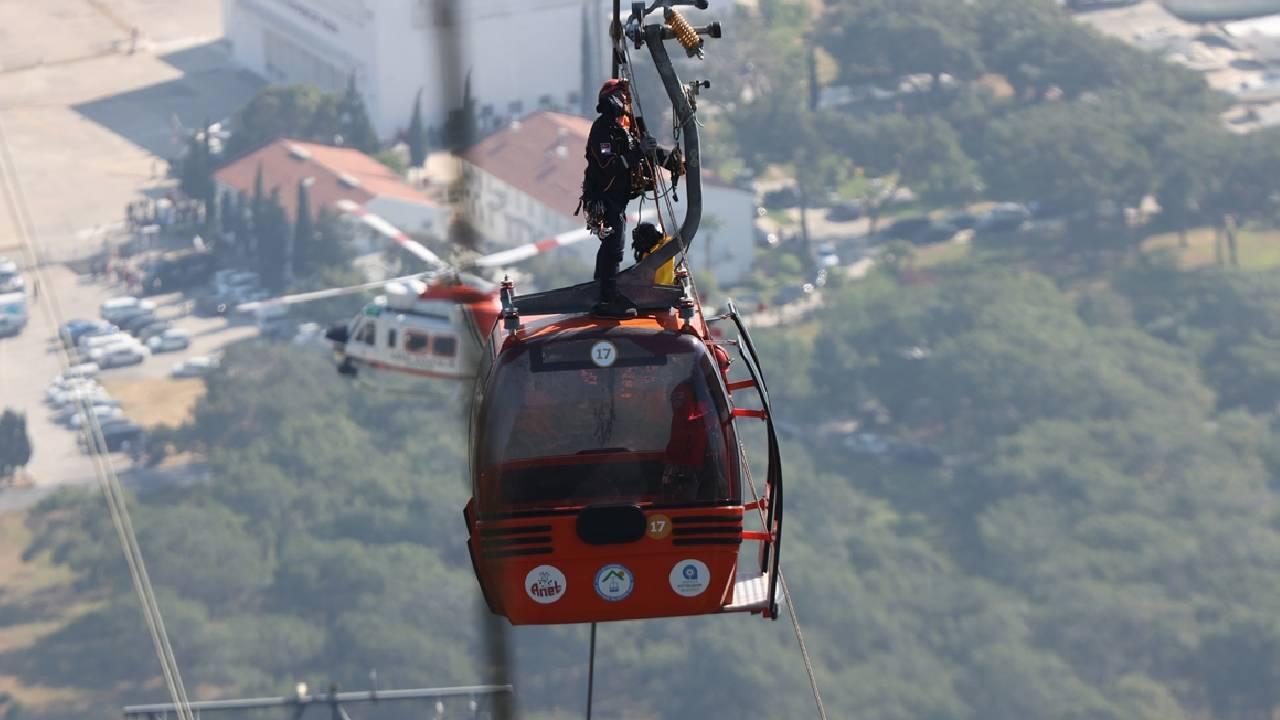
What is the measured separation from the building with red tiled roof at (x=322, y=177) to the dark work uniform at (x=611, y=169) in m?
94.8

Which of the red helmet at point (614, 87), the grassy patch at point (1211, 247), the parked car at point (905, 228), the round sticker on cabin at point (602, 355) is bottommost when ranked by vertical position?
the grassy patch at point (1211, 247)

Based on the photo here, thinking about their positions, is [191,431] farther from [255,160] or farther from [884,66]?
[884,66]

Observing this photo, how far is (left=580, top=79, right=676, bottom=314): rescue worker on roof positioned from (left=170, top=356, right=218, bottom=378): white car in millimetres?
90054

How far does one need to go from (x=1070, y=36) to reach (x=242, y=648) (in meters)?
71.0

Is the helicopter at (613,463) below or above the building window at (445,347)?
above

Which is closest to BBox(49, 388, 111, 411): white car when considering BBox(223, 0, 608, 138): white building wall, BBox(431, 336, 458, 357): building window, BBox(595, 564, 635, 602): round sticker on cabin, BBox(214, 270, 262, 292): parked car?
BBox(214, 270, 262, 292): parked car

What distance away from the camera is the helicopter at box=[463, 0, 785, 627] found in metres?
18.8

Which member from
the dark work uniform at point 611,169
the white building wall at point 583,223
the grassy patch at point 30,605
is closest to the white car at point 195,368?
the grassy patch at point 30,605

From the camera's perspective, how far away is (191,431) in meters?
105

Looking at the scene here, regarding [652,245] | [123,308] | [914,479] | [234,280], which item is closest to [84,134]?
[234,280]

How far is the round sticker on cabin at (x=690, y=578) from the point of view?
19.0m

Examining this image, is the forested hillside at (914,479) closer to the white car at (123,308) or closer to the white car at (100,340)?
the white car at (100,340)

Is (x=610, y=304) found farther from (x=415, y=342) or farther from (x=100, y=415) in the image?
(x=100, y=415)

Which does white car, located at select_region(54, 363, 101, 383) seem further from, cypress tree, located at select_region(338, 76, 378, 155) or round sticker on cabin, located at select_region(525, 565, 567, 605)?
round sticker on cabin, located at select_region(525, 565, 567, 605)
